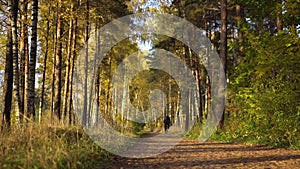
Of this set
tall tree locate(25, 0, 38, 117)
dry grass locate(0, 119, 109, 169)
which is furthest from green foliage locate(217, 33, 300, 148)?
tall tree locate(25, 0, 38, 117)

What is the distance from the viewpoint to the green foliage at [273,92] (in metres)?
9.57

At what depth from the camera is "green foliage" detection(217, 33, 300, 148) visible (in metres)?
9.57

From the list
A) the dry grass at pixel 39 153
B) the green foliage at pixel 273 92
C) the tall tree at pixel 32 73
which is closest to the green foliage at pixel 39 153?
the dry grass at pixel 39 153

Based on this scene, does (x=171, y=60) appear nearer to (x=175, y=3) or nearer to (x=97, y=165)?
(x=175, y=3)

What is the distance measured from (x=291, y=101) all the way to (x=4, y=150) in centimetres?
858

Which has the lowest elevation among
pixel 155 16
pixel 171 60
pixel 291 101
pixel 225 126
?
pixel 225 126

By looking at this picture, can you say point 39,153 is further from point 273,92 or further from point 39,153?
point 273,92

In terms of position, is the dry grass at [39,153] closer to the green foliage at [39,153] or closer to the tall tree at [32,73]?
the green foliage at [39,153]

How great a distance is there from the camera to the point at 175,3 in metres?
22.3

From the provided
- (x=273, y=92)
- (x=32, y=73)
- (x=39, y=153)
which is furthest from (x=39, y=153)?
(x=273, y=92)

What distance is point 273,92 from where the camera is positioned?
A: 10.3 m

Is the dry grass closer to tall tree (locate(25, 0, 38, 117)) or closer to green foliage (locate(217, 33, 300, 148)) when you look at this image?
tall tree (locate(25, 0, 38, 117))

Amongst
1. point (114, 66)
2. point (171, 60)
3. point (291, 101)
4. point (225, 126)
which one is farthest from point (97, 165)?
point (171, 60)

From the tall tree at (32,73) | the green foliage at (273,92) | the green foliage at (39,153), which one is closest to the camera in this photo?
the green foliage at (39,153)
